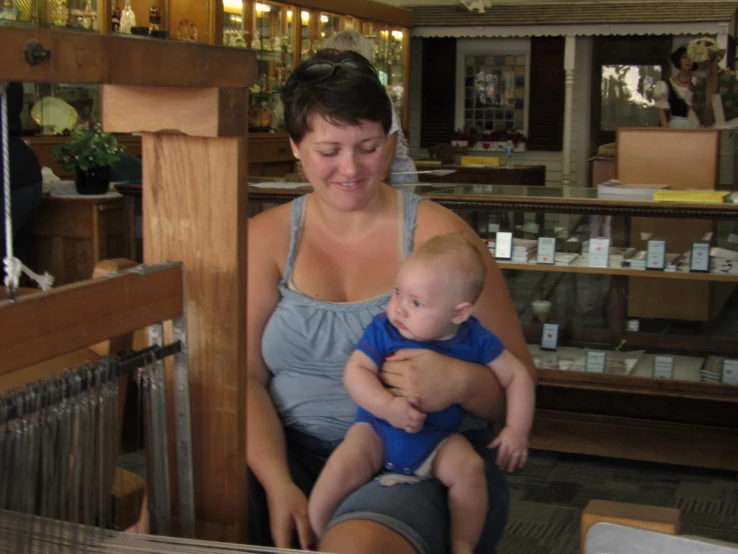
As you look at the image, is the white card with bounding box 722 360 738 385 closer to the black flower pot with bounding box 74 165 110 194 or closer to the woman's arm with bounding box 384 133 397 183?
the woman's arm with bounding box 384 133 397 183

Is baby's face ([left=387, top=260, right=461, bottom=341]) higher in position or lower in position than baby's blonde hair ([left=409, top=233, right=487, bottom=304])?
lower

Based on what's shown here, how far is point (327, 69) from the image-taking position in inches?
68.3

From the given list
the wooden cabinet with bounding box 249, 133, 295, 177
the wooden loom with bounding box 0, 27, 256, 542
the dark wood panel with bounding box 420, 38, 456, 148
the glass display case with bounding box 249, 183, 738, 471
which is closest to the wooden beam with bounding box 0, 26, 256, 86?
the wooden loom with bounding box 0, 27, 256, 542

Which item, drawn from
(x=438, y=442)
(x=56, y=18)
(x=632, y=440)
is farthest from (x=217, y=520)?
(x=56, y=18)

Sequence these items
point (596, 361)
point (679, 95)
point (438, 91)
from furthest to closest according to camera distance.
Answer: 1. point (438, 91)
2. point (679, 95)
3. point (596, 361)

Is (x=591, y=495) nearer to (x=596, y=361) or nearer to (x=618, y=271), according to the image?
A: (x=596, y=361)

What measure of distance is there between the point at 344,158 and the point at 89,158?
3.93 meters

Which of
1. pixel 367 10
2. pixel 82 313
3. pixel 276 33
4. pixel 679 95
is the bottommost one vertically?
pixel 82 313

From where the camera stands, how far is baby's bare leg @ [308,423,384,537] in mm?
1526

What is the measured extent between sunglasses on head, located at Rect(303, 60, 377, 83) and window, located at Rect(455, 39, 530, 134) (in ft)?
35.2

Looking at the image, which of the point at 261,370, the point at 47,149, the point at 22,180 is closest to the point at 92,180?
the point at 22,180

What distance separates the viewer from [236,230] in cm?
121

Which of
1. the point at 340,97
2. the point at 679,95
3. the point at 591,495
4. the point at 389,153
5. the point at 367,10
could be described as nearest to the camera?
the point at 340,97

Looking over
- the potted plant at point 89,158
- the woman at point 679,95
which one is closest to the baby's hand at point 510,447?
the potted plant at point 89,158
